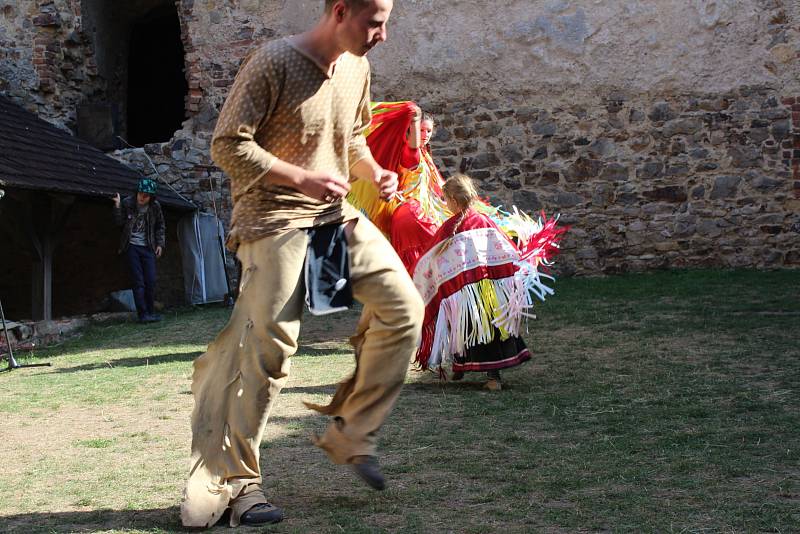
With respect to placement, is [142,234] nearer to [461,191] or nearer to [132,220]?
[132,220]

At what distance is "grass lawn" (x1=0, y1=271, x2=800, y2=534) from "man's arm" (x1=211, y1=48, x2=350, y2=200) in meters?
1.10

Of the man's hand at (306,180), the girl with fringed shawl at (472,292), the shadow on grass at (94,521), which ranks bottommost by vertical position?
the shadow on grass at (94,521)

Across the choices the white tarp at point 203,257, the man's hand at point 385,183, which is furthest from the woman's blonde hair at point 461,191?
the white tarp at point 203,257

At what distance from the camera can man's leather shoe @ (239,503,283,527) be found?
3082mm

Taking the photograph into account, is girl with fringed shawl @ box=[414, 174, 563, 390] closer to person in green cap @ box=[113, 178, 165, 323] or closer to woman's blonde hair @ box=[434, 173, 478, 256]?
woman's blonde hair @ box=[434, 173, 478, 256]

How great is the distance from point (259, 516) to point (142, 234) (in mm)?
8960

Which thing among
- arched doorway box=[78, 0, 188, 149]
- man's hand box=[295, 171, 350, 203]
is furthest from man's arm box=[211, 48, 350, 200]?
arched doorway box=[78, 0, 188, 149]

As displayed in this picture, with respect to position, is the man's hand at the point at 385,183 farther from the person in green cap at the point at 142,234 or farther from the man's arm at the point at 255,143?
the person in green cap at the point at 142,234

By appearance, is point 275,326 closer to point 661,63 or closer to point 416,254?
point 416,254

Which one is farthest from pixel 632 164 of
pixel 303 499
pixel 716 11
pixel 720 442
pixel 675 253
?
pixel 303 499

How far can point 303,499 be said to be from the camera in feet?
11.2

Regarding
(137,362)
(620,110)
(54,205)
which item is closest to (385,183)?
(137,362)

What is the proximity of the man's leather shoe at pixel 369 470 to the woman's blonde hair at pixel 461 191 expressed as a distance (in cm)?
300

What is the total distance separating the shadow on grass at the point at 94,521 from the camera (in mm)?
3100
